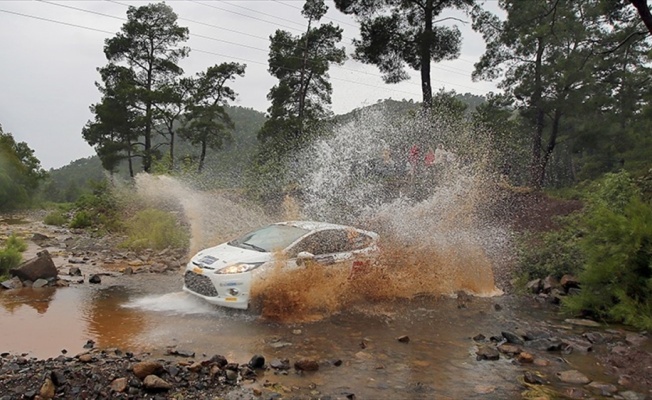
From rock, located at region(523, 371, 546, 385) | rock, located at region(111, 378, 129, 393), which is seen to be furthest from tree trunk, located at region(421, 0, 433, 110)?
rock, located at region(111, 378, 129, 393)

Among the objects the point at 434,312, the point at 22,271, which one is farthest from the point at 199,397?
the point at 22,271

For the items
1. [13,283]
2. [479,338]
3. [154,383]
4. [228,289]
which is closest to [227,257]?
[228,289]

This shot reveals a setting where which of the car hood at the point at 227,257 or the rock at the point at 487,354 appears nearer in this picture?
the rock at the point at 487,354

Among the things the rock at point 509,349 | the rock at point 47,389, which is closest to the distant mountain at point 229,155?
the rock at point 509,349

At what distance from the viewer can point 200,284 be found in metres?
8.94

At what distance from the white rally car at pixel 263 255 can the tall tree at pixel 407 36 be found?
43.6ft

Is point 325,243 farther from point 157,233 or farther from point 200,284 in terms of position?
point 157,233

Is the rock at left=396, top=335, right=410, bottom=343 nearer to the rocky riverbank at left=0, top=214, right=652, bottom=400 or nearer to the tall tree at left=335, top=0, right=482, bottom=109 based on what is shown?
the rocky riverbank at left=0, top=214, right=652, bottom=400

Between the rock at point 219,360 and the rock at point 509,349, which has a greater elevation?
the rock at point 219,360

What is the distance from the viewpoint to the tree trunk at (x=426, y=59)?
71.8ft

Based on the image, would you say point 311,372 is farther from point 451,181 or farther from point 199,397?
point 451,181

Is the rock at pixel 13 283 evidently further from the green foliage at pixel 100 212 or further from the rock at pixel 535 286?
the green foliage at pixel 100 212

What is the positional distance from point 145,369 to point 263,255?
3.82m

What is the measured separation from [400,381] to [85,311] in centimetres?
578
